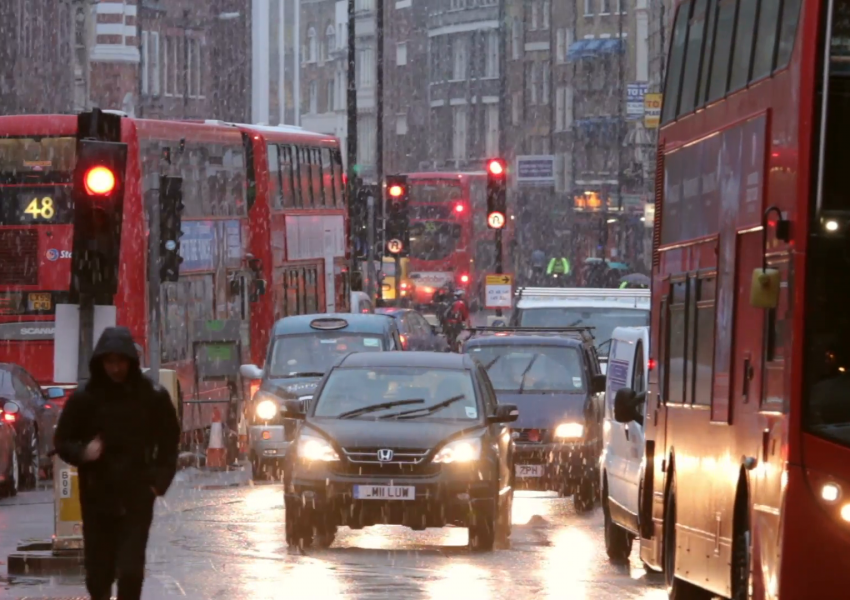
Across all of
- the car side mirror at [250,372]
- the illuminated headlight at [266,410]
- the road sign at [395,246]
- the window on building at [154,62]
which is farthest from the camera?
the window on building at [154,62]

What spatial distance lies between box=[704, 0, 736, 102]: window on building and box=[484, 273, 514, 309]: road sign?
30289mm

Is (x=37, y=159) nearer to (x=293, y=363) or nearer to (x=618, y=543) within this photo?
(x=293, y=363)

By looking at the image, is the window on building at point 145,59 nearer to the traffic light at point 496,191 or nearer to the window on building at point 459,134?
the window on building at point 459,134

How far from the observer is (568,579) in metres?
15.9

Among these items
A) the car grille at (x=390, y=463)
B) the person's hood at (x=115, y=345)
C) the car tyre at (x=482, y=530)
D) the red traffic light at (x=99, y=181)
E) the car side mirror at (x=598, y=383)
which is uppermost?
the red traffic light at (x=99, y=181)

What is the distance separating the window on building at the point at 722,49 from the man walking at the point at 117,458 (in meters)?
3.77

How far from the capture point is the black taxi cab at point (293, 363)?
2530 cm

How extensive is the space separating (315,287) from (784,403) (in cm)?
3072

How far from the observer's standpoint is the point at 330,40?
134 metres

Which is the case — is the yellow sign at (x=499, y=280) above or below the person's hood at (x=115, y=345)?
below

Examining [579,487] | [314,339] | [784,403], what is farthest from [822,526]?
[314,339]

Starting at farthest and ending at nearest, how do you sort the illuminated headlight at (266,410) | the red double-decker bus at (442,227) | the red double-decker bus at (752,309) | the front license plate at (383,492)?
the red double-decker bus at (442,227), the illuminated headlight at (266,410), the front license plate at (383,492), the red double-decker bus at (752,309)

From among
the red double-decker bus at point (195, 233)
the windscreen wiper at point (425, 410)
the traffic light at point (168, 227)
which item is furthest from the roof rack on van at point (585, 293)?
the windscreen wiper at point (425, 410)

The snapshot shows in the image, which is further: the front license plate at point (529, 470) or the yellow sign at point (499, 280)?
the yellow sign at point (499, 280)
